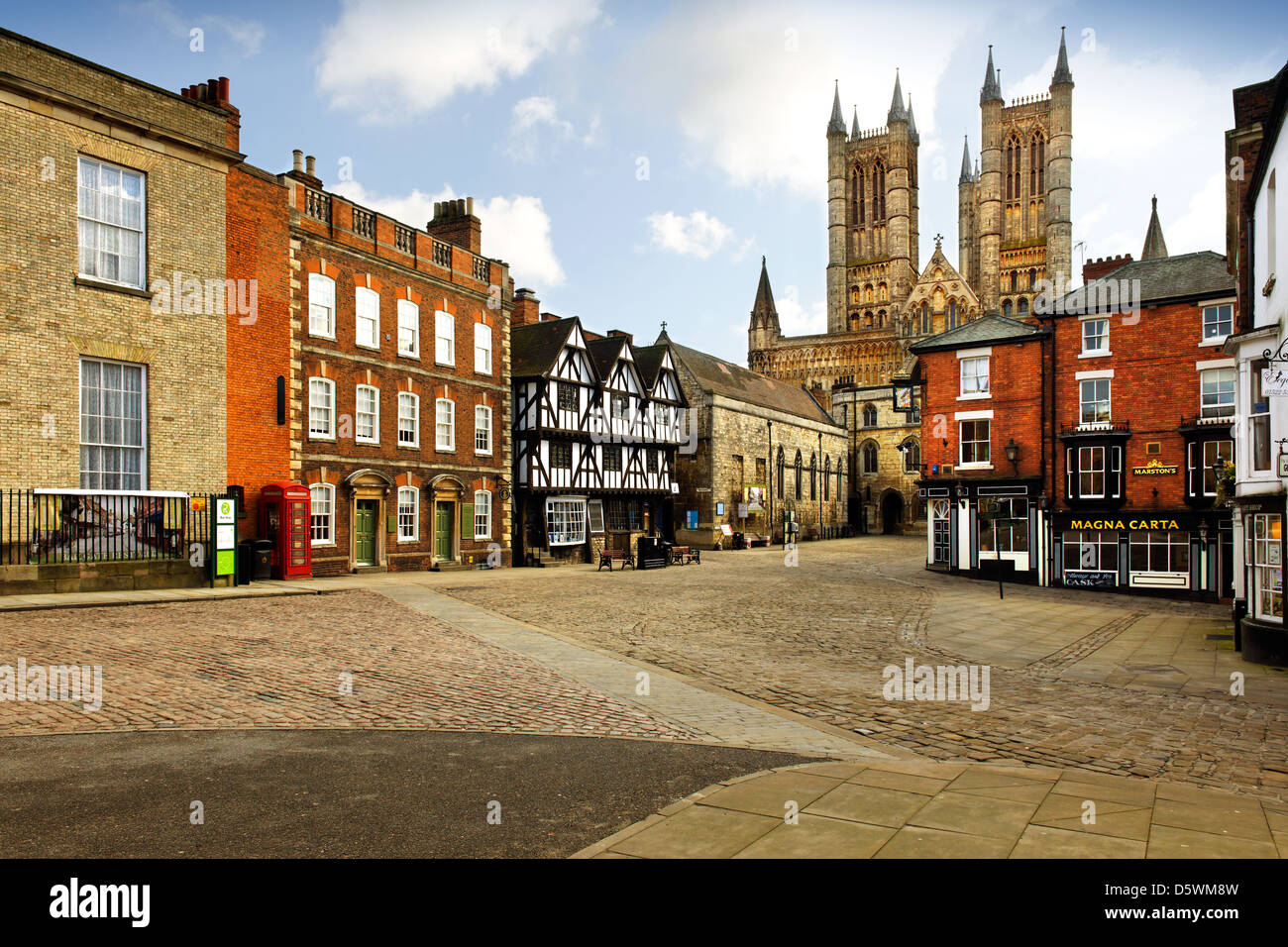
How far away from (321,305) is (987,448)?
→ 23.3 meters

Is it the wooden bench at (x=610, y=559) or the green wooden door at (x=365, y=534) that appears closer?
the green wooden door at (x=365, y=534)

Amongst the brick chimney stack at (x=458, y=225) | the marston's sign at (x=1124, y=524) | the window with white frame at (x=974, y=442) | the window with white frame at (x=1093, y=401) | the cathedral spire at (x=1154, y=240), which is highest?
the cathedral spire at (x=1154, y=240)

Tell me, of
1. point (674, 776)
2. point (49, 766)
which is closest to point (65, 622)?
point (49, 766)

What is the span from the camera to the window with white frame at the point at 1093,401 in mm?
27984

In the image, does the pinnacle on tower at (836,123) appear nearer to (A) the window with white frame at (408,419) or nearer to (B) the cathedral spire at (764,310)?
(B) the cathedral spire at (764,310)

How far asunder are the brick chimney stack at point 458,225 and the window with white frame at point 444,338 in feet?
11.8

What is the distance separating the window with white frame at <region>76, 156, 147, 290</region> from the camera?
1803cm

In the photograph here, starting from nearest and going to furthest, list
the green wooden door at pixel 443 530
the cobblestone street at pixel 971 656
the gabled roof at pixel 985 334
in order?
the cobblestone street at pixel 971 656 < the green wooden door at pixel 443 530 < the gabled roof at pixel 985 334

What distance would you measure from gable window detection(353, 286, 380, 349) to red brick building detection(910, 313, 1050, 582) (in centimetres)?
2002

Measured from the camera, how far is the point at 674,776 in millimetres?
6082

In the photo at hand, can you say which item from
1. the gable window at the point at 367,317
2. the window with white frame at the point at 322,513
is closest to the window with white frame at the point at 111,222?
the gable window at the point at 367,317

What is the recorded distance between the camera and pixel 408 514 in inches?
1085

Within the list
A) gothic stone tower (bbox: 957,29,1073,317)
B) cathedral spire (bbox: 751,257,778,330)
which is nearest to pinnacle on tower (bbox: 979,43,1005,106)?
gothic stone tower (bbox: 957,29,1073,317)

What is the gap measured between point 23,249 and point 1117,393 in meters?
30.4
